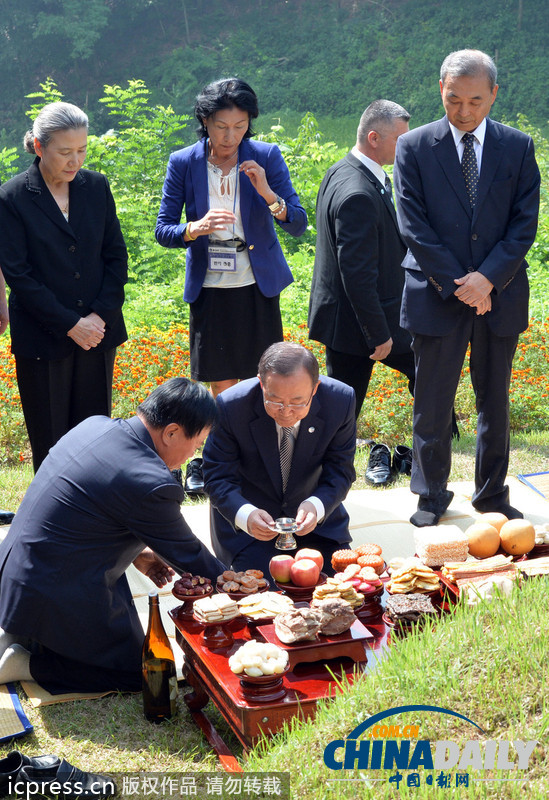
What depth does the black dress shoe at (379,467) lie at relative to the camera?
219 inches

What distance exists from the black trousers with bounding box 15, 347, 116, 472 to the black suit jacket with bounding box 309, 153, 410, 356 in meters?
1.31

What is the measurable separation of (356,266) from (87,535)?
2.51 meters

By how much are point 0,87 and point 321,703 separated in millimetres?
27322

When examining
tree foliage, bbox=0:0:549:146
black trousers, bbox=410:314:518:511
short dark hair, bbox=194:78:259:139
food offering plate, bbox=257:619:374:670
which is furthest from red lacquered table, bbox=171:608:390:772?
tree foliage, bbox=0:0:549:146

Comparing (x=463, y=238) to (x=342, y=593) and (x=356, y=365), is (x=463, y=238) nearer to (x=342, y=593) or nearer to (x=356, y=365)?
(x=356, y=365)

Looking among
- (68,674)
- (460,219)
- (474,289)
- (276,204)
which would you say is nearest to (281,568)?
(68,674)

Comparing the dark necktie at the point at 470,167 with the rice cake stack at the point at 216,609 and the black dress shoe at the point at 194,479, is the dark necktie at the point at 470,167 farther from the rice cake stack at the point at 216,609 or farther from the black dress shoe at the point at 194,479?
the rice cake stack at the point at 216,609

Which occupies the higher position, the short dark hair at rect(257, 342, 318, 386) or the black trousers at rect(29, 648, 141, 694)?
the short dark hair at rect(257, 342, 318, 386)

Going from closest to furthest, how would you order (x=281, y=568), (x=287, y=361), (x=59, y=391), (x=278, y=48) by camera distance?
(x=281, y=568)
(x=287, y=361)
(x=59, y=391)
(x=278, y=48)

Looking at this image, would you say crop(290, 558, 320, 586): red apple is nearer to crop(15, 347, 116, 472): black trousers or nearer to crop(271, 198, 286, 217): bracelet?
crop(15, 347, 116, 472): black trousers

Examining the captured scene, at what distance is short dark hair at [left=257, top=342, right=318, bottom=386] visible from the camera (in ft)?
11.3

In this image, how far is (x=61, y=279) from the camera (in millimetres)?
4723

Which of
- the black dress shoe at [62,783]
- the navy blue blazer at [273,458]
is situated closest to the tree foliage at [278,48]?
the navy blue blazer at [273,458]

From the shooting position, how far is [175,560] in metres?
3.15
